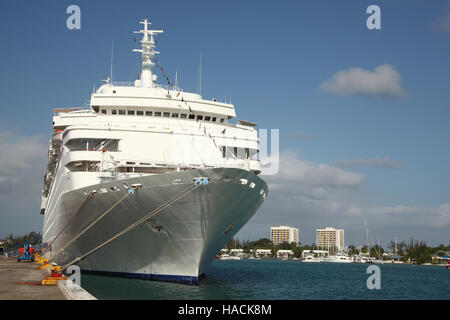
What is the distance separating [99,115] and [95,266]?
7399 mm

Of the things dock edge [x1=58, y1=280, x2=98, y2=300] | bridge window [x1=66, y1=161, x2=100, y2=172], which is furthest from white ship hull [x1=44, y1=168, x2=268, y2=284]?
dock edge [x1=58, y1=280, x2=98, y2=300]

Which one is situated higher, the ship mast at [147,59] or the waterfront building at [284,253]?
the ship mast at [147,59]

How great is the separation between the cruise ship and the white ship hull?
4 cm

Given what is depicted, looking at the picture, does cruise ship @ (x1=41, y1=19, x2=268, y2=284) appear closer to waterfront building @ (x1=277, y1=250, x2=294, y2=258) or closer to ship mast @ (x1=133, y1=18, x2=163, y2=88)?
ship mast @ (x1=133, y1=18, x2=163, y2=88)

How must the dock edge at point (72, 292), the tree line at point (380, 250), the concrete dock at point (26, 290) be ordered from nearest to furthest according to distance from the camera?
1. the dock edge at point (72, 292)
2. the concrete dock at point (26, 290)
3. the tree line at point (380, 250)

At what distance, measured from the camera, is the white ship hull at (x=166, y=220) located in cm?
1939

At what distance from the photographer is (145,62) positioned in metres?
30.1

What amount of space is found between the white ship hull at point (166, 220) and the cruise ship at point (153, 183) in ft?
0.14

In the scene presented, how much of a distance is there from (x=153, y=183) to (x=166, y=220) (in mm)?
1795

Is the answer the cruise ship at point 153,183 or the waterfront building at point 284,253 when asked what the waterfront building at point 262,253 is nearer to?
the waterfront building at point 284,253

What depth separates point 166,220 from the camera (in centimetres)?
2006

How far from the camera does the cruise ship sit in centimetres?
1966

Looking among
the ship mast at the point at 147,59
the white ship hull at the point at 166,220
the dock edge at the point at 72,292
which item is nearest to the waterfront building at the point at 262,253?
the ship mast at the point at 147,59
